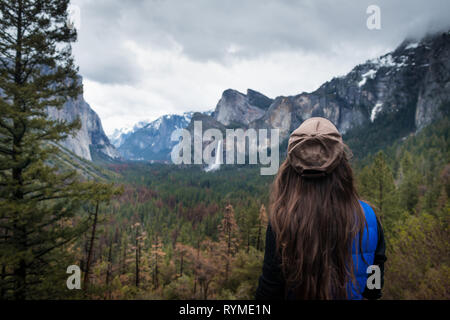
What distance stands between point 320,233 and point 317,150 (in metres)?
→ 0.63

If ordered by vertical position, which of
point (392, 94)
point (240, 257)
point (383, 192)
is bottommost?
point (240, 257)

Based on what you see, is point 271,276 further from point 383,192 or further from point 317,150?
point 383,192

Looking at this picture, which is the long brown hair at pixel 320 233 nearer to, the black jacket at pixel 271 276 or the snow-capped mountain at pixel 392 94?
the black jacket at pixel 271 276

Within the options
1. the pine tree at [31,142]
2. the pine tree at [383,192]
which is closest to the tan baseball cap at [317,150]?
the pine tree at [31,142]

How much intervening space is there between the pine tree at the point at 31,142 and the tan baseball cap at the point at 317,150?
7.07m

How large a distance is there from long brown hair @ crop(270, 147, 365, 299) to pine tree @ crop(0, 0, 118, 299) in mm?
6923

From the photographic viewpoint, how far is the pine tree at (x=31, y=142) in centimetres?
584

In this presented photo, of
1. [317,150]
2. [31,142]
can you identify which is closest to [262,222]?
[31,142]

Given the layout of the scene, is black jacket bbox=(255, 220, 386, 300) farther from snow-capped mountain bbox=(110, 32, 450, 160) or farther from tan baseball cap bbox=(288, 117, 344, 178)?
snow-capped mountain bbox=(110, 32, 450, 160)

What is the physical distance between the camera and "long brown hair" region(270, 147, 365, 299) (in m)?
1.61

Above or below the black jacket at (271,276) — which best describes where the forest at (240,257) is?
below

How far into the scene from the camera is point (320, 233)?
162cm

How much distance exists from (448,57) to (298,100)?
3915 inches
